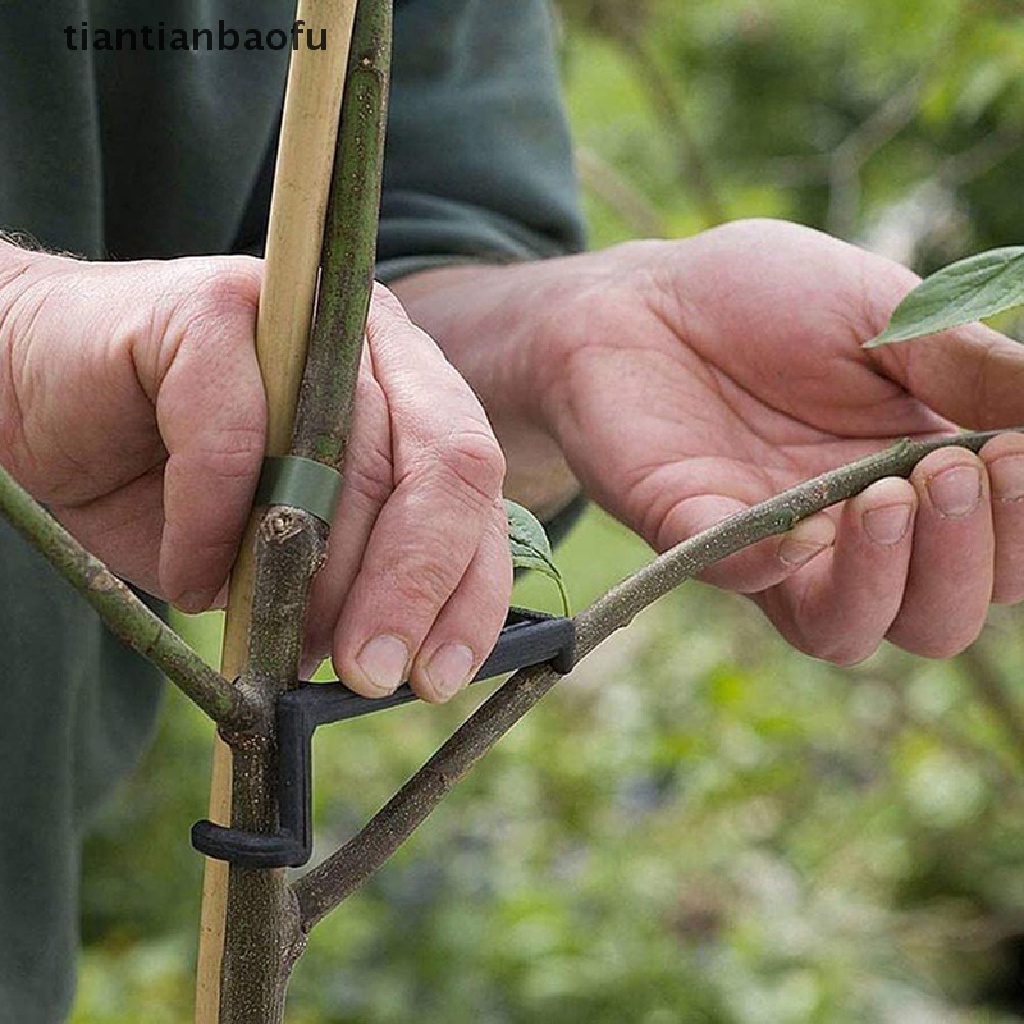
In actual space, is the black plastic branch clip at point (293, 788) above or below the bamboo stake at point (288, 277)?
below

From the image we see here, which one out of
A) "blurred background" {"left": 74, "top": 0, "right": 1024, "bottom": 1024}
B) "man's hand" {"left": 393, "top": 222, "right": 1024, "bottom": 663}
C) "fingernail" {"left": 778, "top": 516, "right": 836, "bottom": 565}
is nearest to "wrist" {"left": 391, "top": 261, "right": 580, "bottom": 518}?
"man's hand" {"left": 393, "top": 222, "right": 1024, "bottom": 663}

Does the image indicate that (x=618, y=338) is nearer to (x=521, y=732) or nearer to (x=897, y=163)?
(x=521, y=732)

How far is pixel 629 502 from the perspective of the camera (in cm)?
73

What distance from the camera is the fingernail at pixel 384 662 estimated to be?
40 centimetres

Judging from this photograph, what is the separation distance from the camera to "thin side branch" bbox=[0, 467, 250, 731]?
340 millimetres

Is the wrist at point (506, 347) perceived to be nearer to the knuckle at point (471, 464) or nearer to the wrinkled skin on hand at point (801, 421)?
the wrinkled skin on hand at point (801, 421)

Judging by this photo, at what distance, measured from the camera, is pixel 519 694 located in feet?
1.46

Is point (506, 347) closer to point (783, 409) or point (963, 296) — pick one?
point (783, 409)

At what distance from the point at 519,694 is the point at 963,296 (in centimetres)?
20

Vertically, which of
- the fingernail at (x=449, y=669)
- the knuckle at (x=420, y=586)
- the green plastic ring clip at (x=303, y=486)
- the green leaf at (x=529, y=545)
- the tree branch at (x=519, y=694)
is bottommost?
the tree branch at (x=519, y=694)

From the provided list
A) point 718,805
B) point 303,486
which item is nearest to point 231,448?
point 303,486

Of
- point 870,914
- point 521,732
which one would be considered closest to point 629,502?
point 870,914

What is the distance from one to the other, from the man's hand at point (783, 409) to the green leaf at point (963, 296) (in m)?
0.08

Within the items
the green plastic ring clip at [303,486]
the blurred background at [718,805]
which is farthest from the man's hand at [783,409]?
the blurred background at [718,805]
